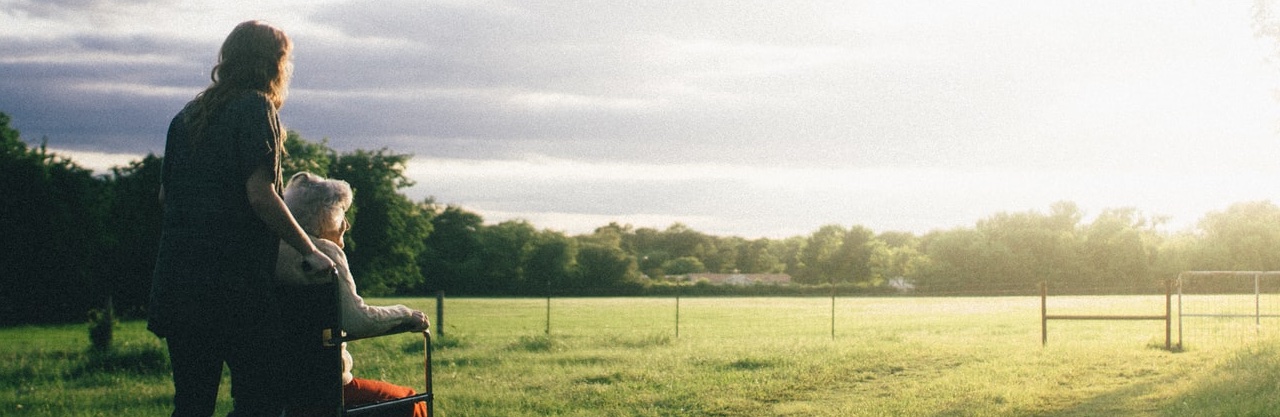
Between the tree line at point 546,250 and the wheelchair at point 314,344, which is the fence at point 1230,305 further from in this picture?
the wheelchair at point 314,344

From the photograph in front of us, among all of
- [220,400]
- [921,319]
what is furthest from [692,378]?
[921,319]

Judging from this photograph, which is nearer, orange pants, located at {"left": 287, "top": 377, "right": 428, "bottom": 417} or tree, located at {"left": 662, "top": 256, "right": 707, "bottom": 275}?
orange pants, located at {"left": 287, "top": 377, "right": 428, "bottom": 417}

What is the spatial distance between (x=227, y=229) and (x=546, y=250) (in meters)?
97.2

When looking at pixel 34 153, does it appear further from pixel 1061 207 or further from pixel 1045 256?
pixel 1061 207

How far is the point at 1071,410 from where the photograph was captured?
394 inches

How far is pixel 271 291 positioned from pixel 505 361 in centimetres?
1150

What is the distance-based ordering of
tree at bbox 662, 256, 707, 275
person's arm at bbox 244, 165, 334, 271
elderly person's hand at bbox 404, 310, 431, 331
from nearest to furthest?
person's arm at bbox 244, 165, 334, 271, elderly person's hand at bbox 404, 310, 431, 331, tree at bbox 662, 256, 707, 275

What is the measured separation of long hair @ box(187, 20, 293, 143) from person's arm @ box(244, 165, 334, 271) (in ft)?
0.97

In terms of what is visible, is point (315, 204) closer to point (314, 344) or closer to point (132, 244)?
point (314, 344)

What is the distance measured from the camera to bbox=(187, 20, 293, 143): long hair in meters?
4.05

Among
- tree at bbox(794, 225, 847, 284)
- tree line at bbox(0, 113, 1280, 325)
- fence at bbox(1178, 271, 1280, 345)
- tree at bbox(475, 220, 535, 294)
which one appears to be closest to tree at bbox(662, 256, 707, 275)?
tree line at bbox(0, 113, 1280, 325)

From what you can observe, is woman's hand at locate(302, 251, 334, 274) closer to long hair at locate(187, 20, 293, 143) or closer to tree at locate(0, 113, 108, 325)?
long hair at locate(187, 20, 293, 143)

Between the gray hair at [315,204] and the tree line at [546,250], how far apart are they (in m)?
10.0

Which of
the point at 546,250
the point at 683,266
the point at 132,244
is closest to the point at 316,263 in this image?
the point at 132,244
